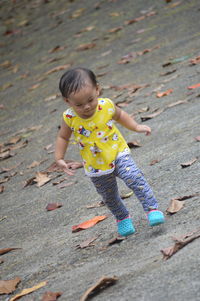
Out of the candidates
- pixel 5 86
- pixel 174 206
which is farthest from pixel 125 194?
pixel 5 86

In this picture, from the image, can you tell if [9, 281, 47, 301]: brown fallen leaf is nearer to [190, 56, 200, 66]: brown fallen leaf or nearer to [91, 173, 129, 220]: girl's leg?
[91, 173, 129, 220]: girl's leg

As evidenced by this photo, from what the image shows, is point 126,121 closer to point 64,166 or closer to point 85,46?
point 64,166

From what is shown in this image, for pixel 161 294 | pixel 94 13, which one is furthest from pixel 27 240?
pixel 94 13

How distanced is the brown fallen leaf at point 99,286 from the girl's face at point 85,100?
1082 millimetres

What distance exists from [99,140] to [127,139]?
224cm

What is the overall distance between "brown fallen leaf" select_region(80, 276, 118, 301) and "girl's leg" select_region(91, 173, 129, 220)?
85 centimetres

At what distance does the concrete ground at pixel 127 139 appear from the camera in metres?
2.99

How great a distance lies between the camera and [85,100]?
136 inches

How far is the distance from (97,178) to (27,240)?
893 millimetres

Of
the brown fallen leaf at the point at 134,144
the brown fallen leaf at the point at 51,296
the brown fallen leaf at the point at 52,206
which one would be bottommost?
the brown fallen leaf at the point at 134,144

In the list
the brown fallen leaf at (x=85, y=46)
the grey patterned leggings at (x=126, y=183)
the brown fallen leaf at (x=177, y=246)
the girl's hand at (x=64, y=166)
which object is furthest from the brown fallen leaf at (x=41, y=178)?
the brown fallen leaf at (x=85, y=46)

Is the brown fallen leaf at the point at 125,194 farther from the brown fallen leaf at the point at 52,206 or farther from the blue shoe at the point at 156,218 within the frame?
the blue shoe at the point at 156,218

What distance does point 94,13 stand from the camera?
42.8 ft

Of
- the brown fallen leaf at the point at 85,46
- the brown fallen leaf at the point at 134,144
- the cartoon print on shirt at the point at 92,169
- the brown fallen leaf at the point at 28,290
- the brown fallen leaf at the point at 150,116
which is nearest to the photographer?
the brown fallen leaf at the point at 28,290
